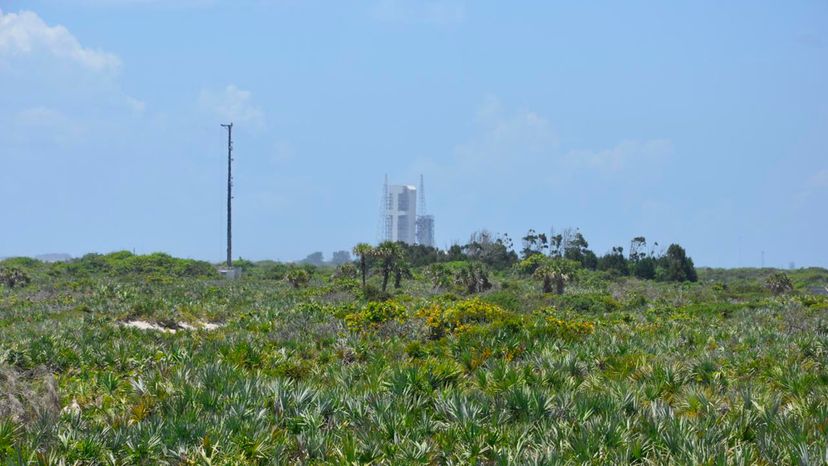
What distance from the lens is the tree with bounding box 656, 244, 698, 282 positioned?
3152 inches

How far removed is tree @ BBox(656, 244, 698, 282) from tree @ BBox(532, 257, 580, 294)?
35.8 metres

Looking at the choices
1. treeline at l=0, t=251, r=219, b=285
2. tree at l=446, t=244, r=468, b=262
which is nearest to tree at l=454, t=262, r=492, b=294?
treeline at l=0, t=251, r=219, b=285

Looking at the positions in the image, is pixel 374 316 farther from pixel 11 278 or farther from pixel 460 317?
pixel 11 278

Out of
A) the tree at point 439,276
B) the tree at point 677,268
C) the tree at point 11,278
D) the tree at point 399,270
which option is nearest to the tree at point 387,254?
the tree at point 399,270

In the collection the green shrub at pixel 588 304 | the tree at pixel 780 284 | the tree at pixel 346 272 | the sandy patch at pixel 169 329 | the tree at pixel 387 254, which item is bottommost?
the sandy patch at pixel 169 329

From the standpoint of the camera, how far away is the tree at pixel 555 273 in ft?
155

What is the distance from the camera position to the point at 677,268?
80.8m

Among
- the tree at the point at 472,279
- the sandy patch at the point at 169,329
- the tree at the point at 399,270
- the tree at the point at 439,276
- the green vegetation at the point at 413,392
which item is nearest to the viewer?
the green vegetation at the point at 413,392

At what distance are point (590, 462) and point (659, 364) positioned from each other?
22.5 ft

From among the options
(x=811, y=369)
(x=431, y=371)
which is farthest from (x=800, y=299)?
(x=431, y=371)

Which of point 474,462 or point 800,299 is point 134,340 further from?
point 800,299

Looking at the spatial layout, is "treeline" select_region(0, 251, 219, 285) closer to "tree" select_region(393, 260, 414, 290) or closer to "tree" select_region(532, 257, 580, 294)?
"tree" select_region(393, 260, 414, 290)

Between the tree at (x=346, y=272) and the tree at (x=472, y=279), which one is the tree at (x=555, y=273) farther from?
the tree at (x=346, y=272)

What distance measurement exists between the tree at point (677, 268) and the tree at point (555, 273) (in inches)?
1411
